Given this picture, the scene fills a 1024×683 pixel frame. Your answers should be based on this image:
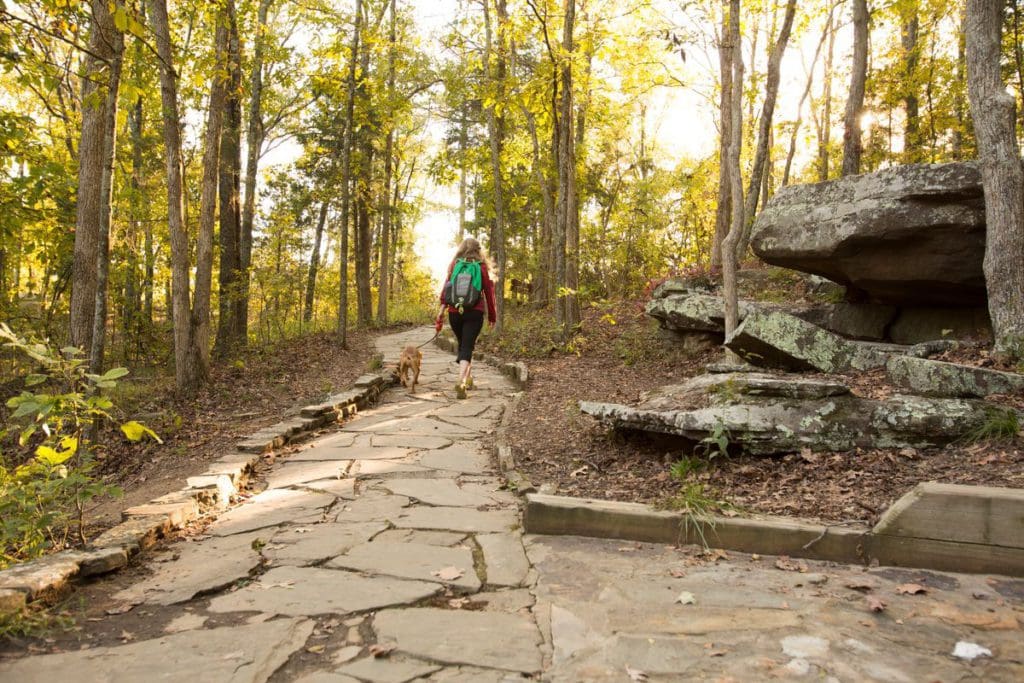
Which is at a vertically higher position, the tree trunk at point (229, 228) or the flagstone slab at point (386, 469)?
the tree trunk at point (229, 228)

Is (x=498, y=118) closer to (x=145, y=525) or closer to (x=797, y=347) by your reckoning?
(x=797, y=347)

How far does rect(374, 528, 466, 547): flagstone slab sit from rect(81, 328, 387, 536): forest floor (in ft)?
6.53

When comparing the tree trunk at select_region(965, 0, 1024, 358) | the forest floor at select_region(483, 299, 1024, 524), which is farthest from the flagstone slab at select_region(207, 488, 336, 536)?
the tree trunk at select_region(965, 0, 1024, 358)

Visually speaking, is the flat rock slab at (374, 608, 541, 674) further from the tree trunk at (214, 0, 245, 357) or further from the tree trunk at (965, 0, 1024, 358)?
the tree trunk at (214, 0, 245, 357)

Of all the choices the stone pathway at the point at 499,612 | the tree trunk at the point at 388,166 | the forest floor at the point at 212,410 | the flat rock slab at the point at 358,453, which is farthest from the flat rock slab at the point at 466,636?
the tree trunk at the point at 388,166

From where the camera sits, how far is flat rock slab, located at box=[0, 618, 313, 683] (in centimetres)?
256

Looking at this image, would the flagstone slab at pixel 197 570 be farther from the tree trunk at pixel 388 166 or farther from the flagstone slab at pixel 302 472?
the tree trunk at pixel 388 166

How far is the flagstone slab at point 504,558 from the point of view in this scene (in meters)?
Answer: 3.60

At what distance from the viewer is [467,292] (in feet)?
29.9

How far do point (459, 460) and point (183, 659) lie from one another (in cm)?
383

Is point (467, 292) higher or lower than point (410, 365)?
higher

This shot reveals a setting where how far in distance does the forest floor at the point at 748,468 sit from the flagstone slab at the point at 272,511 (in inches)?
71.4

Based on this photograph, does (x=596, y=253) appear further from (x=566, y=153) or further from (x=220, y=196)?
(x=220, y=196)

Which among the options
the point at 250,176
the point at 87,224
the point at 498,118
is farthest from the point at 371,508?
the point at 250,176
